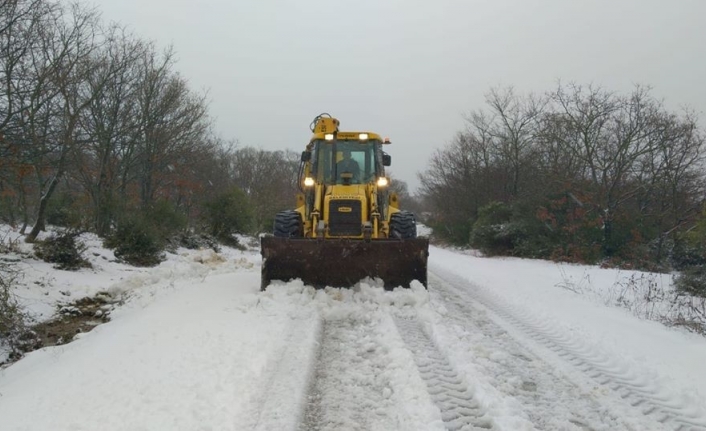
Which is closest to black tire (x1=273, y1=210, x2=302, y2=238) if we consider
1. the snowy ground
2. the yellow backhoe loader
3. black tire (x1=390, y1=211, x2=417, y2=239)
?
the yellow backhoe loader

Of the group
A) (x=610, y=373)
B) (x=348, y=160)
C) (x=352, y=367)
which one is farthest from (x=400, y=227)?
(x=610, y=373)

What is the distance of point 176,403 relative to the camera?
350 centimetres

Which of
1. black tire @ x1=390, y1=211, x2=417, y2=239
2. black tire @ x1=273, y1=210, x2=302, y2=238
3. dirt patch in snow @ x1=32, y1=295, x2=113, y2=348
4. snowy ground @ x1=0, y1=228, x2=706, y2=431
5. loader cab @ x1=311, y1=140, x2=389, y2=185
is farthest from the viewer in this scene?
loader cab @ x1=311, y1=140, x2=389, y2=185

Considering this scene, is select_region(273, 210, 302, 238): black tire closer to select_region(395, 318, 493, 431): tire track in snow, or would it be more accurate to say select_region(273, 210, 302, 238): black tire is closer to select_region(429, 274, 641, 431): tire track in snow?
select_region(429, 274, 641, 431): tire track in snow

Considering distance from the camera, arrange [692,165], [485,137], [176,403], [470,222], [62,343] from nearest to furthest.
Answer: [176,403] < [62,343] < [692,165] < [470,222] < [485,137]

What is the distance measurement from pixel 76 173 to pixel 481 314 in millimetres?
14759

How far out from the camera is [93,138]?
1340cm

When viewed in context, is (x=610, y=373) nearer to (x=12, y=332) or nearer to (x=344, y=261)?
(x=344, y=261)

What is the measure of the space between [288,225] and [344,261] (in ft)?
5.68

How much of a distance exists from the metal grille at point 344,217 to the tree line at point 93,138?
5241mm

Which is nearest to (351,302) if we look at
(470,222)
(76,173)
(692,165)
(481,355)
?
(481,355)

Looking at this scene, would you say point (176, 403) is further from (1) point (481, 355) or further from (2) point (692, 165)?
(2) point (692, 165)

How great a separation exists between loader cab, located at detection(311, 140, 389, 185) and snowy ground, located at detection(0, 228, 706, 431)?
2568mm

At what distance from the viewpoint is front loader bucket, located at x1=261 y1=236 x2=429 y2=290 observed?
7867 millimetres
